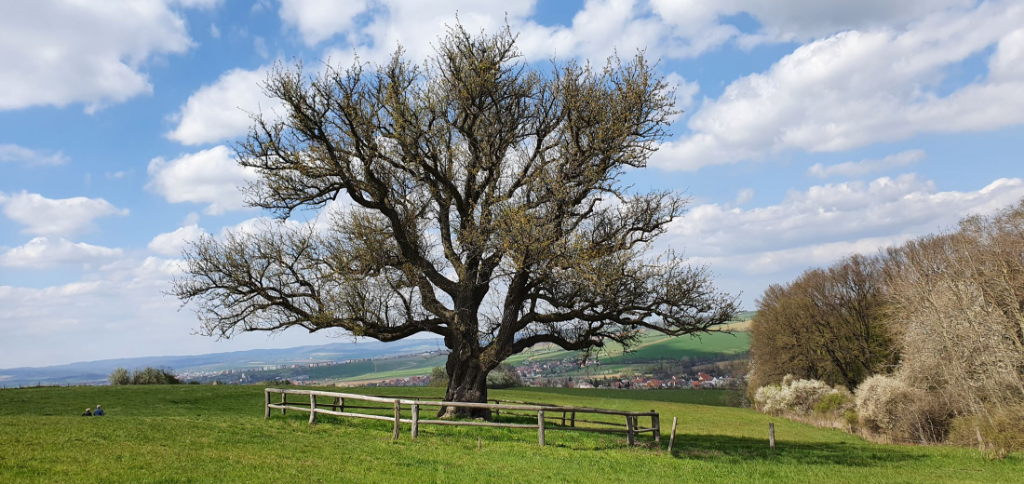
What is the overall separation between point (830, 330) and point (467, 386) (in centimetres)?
4327

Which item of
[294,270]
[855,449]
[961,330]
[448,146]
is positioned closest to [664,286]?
[448,146]

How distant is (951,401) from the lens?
101 feet

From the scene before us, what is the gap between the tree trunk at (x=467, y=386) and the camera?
23.2m

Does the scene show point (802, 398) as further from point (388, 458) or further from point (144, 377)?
point (144, 377)

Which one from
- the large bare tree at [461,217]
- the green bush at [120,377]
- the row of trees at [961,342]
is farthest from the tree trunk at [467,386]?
the green bush at [120,377]

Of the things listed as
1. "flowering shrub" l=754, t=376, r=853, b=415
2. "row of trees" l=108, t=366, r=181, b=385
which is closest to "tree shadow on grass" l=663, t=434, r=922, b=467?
"flowering shrub" l=754, t=376, r=853, b=415

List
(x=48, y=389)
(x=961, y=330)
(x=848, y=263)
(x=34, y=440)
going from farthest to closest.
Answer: (x=848, y=263), (x=48, y=389), (x=961, y=330), (x=34, y=440)

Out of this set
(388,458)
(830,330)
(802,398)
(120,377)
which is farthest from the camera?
(830,330)

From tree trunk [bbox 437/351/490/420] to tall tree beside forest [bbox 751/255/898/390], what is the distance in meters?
41.0

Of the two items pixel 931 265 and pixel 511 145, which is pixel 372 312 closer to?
pixel 511 145

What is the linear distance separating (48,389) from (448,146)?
32.5 meters

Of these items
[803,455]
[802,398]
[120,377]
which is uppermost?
[120,377]

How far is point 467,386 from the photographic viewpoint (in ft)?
77.5

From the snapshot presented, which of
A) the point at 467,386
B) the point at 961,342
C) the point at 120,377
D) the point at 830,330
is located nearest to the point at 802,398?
the point at 830,330
